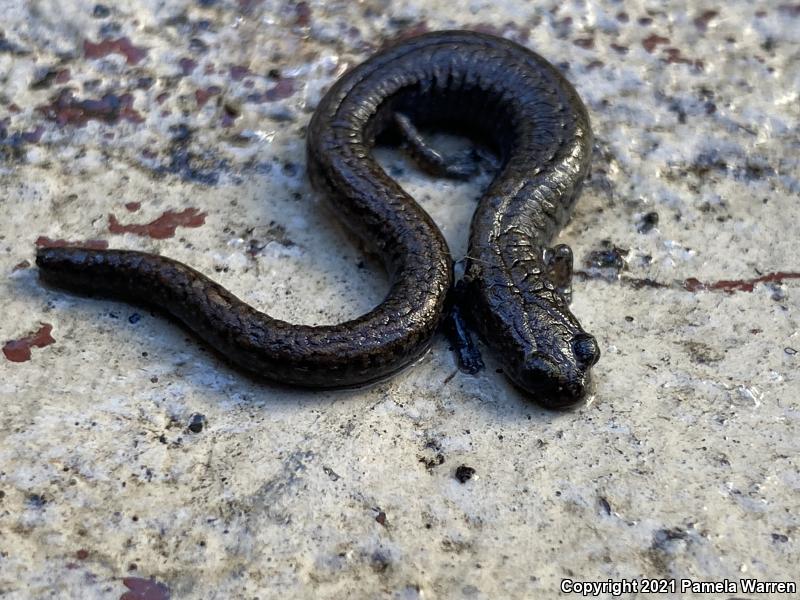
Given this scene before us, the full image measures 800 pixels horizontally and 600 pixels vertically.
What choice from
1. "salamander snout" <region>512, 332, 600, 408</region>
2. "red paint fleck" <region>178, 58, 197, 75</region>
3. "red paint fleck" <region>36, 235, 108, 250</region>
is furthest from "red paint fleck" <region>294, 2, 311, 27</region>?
A: "salamander snout" <region>512, 332, 600, 408</region>

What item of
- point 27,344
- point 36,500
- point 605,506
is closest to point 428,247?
point 605,506

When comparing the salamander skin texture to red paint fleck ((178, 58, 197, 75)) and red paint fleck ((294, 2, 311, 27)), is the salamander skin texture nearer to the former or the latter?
red paint fleck ((294, 2, 311, 27))

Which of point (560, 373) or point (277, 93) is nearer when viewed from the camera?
point (560, 373)

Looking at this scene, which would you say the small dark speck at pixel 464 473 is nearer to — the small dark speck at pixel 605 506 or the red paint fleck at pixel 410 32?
the small dark speck at pixel 605 506

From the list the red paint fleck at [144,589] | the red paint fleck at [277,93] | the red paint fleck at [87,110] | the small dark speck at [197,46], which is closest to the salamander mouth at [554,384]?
the red paint fleck at [144,589]

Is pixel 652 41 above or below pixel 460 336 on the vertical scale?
above

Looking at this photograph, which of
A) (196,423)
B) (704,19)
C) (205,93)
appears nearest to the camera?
(196,423)

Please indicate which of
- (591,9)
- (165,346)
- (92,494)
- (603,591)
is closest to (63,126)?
(165,346)

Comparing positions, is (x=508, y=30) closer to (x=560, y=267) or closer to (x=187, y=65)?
(x=560, y=267)
